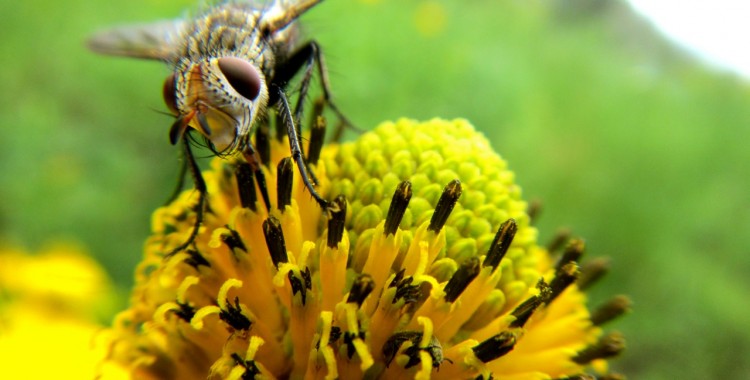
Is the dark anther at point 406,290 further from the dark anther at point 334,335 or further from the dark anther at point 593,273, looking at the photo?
the dark anther at point 593,273

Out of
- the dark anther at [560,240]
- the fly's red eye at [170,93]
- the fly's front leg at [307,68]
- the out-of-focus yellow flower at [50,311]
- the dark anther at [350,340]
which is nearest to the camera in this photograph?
the dark anther at [350,340]

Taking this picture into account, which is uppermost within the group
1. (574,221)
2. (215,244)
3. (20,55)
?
(20,55)

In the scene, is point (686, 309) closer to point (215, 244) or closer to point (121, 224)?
point (121, 224)

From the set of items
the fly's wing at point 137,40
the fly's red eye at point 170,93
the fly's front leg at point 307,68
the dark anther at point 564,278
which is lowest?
the dark anther at point 564,278

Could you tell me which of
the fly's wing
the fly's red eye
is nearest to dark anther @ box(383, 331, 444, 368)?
the fly's red eye

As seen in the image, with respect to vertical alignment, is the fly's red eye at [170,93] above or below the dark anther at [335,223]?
above

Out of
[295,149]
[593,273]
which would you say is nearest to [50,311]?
[295,149]

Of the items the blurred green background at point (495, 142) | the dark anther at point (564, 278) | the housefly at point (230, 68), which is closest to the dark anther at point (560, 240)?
the dark anther at point (564, 278)

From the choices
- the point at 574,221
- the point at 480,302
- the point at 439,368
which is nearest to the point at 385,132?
the point at 480,302
